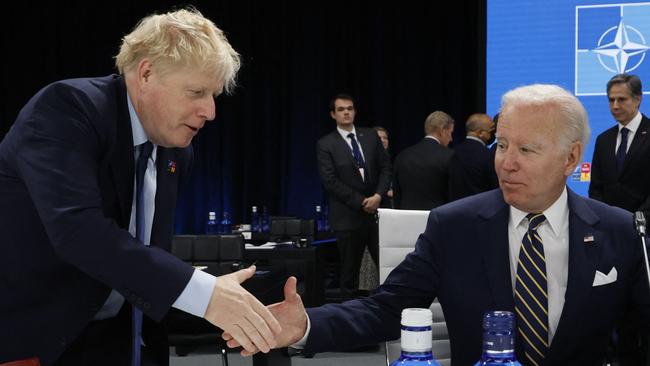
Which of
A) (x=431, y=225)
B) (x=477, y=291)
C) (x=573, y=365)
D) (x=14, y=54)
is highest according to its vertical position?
(x=14, y=54)

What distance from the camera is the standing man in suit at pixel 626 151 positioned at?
4.56 metres

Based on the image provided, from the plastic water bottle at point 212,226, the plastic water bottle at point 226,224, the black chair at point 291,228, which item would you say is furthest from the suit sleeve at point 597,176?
the plastic water bottle at point 226,224

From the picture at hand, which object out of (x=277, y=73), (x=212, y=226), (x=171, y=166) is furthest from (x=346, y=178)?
(x=171, y=166)

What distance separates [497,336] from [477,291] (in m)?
0.62

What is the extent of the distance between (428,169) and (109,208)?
4.05m

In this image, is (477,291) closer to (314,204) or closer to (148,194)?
(148,194)

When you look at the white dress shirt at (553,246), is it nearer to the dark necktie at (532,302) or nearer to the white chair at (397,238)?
the dark necktie at (532,302)

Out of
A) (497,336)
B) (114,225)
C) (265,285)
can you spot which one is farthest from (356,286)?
(497,336)

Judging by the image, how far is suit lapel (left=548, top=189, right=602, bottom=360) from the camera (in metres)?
1.64

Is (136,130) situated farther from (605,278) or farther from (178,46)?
(605,278)

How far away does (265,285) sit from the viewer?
3281mm

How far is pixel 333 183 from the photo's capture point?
232 inches

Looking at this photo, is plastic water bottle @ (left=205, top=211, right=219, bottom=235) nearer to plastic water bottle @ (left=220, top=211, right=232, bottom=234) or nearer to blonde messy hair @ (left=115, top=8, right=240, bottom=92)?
plastic water bottle @ (left=220, top=211, right=232, bottom=234)

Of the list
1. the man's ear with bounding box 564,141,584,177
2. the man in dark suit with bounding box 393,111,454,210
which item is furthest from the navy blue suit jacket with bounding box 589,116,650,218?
the man's ear with bounding box 564,141,584,177
